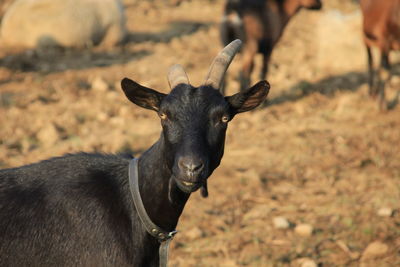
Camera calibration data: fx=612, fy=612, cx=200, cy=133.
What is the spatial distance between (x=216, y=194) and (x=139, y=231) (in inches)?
138

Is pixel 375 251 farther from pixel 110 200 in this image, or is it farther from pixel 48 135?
pixel 48 135

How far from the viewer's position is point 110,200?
14.8 feet

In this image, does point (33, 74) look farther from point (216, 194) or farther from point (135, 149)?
point (216, 194)

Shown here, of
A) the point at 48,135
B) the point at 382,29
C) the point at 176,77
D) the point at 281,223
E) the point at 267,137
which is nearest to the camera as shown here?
the point at 176,77

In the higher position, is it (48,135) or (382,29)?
(382,29)

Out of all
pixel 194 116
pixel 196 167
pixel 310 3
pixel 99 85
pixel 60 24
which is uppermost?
pixel 194 116

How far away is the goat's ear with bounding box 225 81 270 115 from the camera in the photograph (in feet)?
15.1

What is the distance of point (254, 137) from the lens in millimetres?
9781

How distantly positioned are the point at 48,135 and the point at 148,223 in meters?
5.46

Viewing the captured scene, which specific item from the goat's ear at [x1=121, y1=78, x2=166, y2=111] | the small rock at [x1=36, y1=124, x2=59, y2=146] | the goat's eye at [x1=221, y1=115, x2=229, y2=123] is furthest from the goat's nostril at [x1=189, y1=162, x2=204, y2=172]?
the small rock at [x1=36, y1=124, x2=59, y2=146]

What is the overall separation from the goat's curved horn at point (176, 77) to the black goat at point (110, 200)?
0.01 m

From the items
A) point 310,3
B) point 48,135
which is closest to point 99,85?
point 48,135

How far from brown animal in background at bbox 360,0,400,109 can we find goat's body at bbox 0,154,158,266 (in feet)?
23.8

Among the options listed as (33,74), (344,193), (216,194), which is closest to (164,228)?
(216,194)
